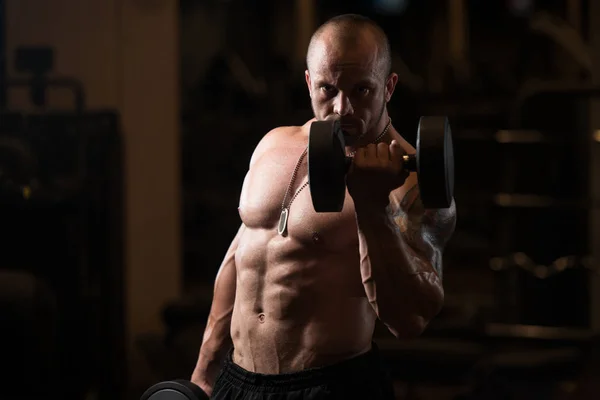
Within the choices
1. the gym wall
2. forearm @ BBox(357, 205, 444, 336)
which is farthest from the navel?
the gym wall

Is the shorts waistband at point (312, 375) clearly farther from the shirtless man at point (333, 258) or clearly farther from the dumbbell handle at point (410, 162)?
the dumbbell handle at point (410, 162)

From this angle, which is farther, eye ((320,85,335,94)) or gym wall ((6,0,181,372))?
gym wall ((6,0,181,372))

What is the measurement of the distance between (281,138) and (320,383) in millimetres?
401

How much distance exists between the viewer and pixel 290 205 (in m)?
1.44

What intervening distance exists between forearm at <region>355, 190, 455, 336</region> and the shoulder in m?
0.23

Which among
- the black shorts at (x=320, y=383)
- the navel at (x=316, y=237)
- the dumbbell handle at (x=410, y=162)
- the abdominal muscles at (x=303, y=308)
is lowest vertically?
the black shorts at (x=320, y=383)

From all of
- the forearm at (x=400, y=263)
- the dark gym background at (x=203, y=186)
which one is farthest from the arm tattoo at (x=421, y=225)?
the dark gym background at (x=203, y=186)

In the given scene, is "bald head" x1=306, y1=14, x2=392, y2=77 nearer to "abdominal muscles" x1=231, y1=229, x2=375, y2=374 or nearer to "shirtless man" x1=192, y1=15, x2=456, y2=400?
"shirtless man" x1=192, y1=15, x2=456, y2=400

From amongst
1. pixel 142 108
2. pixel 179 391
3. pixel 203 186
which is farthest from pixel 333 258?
pixel 203 186

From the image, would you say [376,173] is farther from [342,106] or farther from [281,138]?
[281,138]

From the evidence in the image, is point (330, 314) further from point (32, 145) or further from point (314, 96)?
point (32, 145)

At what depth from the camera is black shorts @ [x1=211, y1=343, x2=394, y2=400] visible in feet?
4.65

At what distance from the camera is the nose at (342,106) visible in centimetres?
133

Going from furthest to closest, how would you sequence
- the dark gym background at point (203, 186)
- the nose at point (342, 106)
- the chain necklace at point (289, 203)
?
the dark gym background at point (203, 186) < the chain necklace at point (289, 203) < the nose at point (342, 106)
